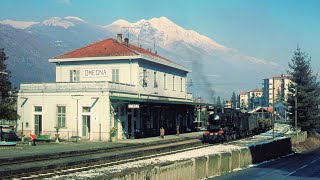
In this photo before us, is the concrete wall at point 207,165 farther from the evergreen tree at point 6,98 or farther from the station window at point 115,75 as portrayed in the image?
the evergreen tree at point 6,98

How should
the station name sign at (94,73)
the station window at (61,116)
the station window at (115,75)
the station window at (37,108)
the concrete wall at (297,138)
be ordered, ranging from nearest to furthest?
the concrete wall at (297,138) < the station window at (61,116) < the station window at (37,108) < the station window at (115,75) < the station name sign at (94,73)

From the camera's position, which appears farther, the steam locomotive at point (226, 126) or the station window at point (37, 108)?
the station window at point (37, 108)

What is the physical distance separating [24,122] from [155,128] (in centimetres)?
1619

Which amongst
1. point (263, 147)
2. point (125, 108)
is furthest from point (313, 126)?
point (263, 147)

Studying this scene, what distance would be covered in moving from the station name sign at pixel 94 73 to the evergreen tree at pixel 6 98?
31.8 feet

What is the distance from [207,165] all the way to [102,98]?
86.0ft

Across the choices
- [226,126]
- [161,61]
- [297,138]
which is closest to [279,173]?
[226,126]

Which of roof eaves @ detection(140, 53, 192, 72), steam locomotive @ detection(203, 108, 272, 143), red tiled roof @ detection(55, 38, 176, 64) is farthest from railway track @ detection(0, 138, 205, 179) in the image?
red tiled roof @ detection(55, 38, 176, 64)

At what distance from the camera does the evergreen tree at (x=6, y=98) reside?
46403 mm

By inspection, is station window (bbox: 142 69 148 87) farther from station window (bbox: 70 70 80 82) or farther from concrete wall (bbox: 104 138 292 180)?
concrete wall (bbox: 104 138 292 180)

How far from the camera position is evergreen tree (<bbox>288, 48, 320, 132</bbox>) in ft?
179

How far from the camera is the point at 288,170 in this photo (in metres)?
24.1

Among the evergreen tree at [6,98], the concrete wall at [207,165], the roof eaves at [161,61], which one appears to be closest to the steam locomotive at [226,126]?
the concrete wall at [207,165]

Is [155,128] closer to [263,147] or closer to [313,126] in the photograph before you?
[313,126]
